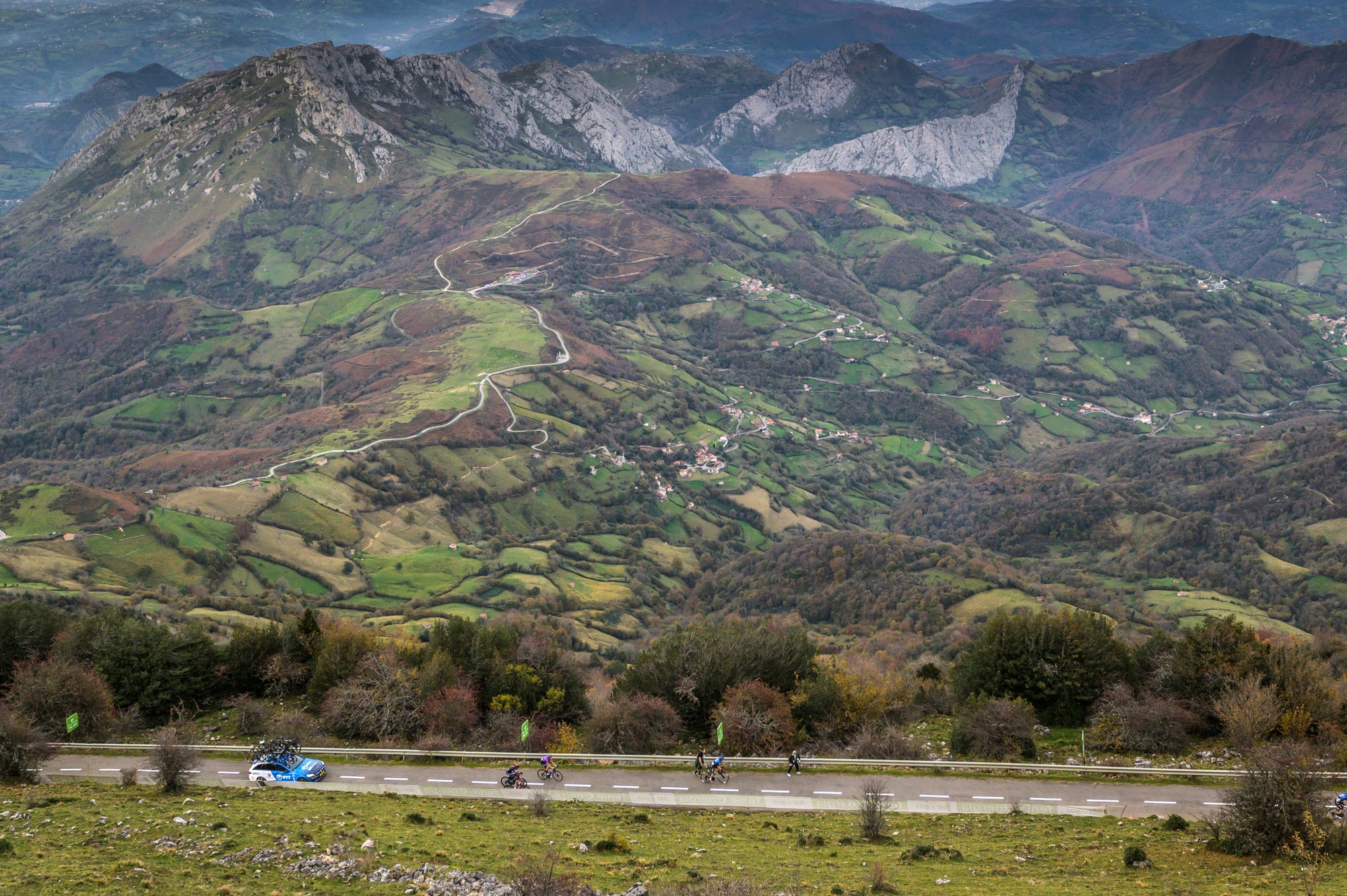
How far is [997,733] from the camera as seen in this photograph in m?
57.8

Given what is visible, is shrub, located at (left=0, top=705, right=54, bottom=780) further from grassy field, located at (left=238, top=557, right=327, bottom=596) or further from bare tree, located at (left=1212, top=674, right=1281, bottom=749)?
grassy field, located at (left=238, top=557, right=327, bottom=596)

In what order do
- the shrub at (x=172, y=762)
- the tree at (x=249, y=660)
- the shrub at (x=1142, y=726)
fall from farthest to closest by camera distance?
the tree at (x=249, y=660) → the shrub at (x=1142, y=726) → the shrub at (x=172, y=762)

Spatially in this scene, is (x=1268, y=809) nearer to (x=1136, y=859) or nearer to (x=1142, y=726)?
(x=1136, y=859)

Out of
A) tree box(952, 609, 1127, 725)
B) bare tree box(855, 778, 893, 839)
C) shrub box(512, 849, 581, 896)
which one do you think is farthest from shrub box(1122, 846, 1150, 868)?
tree box(952, 609, 1127, 725)

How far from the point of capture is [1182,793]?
165 ft

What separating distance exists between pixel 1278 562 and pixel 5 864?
164866 millimetres

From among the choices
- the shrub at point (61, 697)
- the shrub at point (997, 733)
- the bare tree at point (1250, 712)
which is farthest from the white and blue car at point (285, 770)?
the bare tree at point (1250, 712)

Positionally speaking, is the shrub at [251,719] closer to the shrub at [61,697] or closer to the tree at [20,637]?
the shrub at [61,697]

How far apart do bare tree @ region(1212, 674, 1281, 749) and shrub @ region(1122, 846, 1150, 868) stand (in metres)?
18.9

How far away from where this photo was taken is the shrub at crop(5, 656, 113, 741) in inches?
2346

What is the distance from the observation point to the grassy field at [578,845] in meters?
36.5

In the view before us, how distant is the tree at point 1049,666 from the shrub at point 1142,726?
362 cm

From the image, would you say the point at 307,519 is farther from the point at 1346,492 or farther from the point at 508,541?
the point at 1346,492

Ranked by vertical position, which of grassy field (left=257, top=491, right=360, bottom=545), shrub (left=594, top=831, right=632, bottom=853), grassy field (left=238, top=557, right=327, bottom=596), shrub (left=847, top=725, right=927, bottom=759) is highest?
grassy field (left=257, top=491, right=360, bottom=545)
